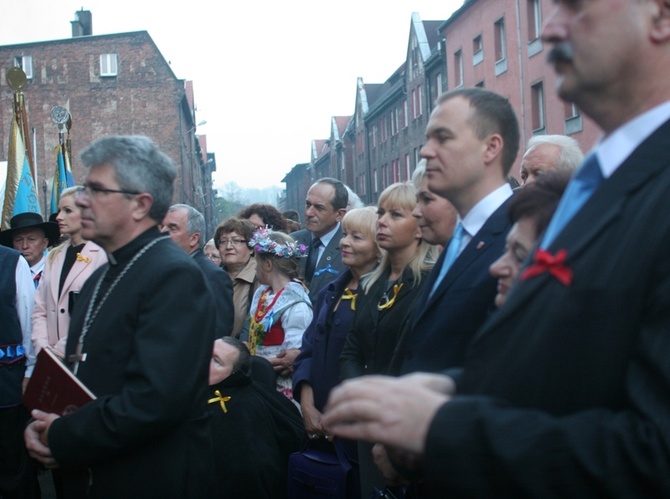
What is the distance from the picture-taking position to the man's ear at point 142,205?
3.29 meters

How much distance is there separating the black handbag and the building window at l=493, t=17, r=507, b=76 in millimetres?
27089

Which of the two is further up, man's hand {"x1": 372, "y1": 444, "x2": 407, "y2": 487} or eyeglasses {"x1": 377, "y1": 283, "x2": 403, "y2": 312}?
eyeglasses {"x1": 377, "y1": 283, "x2": 403, "y2": 312}

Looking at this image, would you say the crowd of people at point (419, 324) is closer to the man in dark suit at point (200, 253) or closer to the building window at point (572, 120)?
the man in dark suit at point (200, 253)

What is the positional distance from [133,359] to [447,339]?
114 centimetres

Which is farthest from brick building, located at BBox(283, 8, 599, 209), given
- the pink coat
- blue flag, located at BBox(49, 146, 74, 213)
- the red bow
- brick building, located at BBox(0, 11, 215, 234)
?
the red bow

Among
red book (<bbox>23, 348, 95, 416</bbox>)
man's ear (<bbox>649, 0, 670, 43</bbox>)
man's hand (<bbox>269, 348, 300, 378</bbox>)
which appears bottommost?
man's hand (<bbox>269, 348, 300, 378</bbox>)

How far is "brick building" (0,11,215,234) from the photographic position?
141 feet

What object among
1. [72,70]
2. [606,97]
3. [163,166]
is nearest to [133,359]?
[163,166]

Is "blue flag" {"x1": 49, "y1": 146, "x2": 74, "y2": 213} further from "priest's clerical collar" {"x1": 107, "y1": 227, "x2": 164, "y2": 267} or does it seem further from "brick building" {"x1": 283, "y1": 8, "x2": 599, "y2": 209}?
"brick building" {"x1": 283, "y1": 8, "x2": 599, "y2": 209}

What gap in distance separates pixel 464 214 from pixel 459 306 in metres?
0.46

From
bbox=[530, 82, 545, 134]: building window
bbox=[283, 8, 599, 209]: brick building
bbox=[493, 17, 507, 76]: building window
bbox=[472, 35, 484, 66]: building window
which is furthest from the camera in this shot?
bbox=[472, 35, 484, 66]: building window

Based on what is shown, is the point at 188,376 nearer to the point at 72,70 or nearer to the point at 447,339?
the point at 447,339

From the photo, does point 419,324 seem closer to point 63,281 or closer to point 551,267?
point 551,267

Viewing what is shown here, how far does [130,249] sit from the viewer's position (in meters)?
3.27
